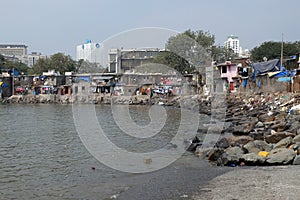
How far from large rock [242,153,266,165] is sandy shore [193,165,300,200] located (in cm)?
72

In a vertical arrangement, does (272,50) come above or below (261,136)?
above

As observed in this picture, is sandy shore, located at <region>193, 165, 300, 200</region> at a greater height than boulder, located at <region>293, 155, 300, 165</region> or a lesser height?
lesser

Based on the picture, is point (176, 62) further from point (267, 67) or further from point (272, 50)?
point (267, 67)

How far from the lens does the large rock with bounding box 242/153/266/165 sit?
38.4 ft

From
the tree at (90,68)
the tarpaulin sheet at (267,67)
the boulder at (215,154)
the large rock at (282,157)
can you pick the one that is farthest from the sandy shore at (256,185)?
the tree at (90,68)

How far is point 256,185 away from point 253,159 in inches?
117

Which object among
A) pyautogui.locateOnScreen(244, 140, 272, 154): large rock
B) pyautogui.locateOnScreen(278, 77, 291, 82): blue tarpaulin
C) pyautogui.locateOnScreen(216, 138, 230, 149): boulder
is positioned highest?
pyautogui.locateOnScreen(278, 77, 291, 82): blue tarpaulin

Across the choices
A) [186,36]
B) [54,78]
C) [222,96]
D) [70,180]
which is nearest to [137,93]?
[186,36]

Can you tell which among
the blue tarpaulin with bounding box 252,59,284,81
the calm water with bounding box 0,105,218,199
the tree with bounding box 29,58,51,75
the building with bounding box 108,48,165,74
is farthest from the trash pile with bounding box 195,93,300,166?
the tree with bounding box 29,58,51,75

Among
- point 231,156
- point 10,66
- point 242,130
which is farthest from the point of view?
point 10,66

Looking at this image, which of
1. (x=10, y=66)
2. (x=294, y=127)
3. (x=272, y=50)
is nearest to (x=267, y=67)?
(x=272, y=50)

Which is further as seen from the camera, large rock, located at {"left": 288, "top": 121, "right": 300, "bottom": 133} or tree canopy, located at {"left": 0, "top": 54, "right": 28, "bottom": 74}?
tree canopy, located at {"left": 0, "top": 54, "right": 28, "bottom": 74}

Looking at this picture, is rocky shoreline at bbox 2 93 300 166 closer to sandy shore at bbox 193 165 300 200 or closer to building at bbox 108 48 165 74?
sandy shore at bbox 193 165 300 200

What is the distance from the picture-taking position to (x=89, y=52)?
8088cm
